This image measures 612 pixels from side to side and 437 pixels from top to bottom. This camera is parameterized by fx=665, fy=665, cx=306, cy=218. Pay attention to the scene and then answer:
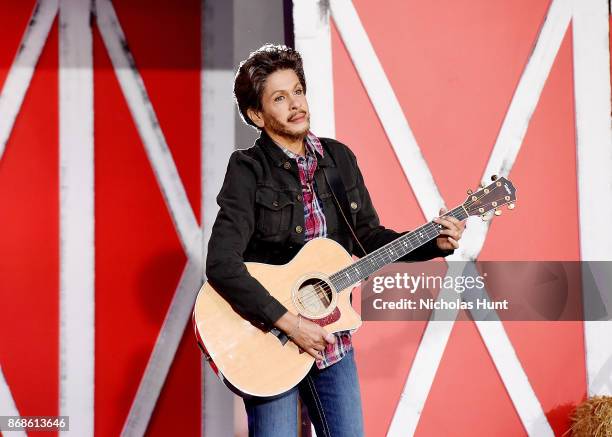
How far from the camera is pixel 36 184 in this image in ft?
11.5

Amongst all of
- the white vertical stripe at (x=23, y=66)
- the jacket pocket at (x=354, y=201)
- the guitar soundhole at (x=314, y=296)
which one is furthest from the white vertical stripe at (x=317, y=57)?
the white vertical stripe at (x=23, y=66)

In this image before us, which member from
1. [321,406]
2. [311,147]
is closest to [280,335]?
[321,406]

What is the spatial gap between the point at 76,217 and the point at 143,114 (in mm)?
653

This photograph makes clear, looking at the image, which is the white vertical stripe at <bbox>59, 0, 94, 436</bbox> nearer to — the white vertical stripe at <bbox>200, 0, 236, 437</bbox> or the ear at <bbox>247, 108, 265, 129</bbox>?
the white vertical stripe at <bbox>200, 0, 236, 437</bbox>

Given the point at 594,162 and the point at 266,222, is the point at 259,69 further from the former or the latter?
the point at 594,162

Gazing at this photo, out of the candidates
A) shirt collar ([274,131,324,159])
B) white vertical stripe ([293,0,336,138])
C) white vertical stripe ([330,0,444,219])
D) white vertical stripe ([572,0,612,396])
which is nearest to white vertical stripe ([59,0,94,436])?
white vertical stripe ([293,0,336,138])

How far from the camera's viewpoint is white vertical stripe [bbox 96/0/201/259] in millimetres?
3553

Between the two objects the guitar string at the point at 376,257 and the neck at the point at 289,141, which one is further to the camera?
the neck at the point at 289,141

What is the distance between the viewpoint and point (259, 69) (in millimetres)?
2252

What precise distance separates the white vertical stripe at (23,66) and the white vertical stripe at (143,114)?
289 millimetres

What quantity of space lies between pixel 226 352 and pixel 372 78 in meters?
1.65

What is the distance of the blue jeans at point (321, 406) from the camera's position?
208 centimetres

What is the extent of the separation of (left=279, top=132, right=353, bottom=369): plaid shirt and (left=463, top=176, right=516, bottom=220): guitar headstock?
0.53 meters

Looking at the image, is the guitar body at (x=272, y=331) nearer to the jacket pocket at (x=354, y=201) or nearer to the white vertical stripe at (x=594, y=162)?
the jacket pocket at (x=354, y=201)
